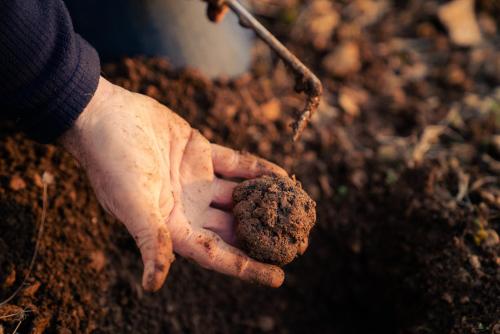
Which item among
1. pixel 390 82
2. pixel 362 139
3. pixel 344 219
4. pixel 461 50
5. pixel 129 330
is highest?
pixel 461 50

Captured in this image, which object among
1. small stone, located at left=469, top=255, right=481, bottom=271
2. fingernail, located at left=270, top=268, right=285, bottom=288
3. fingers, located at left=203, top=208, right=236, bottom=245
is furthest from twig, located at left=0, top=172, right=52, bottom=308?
small stone, located at left=469, top=255, right=481, bottom=271

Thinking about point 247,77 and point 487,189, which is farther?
point 247,77

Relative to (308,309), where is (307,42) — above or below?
above

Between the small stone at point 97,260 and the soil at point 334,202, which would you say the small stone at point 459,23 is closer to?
the soil at point 334,202

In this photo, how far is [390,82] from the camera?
3199 millimetres

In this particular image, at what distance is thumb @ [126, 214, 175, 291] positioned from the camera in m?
1.43

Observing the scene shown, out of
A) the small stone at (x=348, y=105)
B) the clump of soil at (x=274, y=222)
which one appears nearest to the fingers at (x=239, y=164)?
the clump of soil at (x=274, y=222)

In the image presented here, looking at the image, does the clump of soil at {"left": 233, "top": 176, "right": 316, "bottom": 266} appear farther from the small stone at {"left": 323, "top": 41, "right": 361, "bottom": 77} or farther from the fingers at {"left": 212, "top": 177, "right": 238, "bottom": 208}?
the small stone at {"left": 323, "top": 41, "right": 361, "bottom": 77}

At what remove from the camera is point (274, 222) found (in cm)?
173

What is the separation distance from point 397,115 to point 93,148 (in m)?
2.15

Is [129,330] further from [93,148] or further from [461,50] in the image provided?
[461,50]

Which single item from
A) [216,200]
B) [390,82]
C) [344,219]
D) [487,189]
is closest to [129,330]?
[216,200]

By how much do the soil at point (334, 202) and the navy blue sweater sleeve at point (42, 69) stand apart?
1.45ft

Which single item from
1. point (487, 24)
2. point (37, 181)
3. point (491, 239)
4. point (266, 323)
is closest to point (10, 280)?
point (37, 181)
